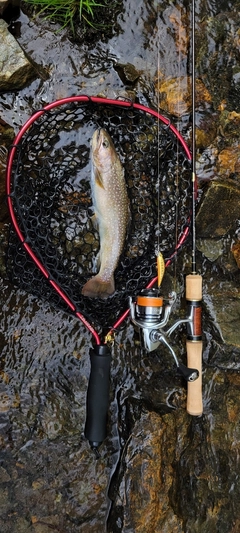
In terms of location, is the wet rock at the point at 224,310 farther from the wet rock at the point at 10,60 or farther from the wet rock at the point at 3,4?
the wet rock at the point at 3,4

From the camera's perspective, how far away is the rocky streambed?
2.96m

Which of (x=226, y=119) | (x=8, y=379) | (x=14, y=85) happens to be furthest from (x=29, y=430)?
(x=226, y=119)

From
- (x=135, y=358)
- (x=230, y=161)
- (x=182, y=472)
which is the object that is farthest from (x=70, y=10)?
(x=182, y=472)

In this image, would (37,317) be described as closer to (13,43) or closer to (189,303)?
(189,303)

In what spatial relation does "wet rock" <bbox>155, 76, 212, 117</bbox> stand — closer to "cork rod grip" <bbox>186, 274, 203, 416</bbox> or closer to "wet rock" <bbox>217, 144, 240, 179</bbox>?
"wet rock" <bbox>217, 144, 240, 179</bbox>

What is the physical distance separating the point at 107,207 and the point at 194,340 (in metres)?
0.99

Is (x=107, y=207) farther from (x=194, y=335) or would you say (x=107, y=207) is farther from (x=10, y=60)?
(x=10, y=60)

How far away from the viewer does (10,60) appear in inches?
114

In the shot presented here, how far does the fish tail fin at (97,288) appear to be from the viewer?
288cm

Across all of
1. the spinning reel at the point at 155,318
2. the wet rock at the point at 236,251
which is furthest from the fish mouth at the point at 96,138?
the wet rock at the point at 236,251

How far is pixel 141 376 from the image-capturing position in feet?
10.5

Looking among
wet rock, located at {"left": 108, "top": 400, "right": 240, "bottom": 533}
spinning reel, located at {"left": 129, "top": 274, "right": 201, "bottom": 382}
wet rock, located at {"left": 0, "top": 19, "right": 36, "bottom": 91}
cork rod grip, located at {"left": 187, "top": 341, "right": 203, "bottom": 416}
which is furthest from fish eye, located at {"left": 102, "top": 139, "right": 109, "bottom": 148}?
wet rock, located at {"left": 108, "top": 400, "right": 240, "bottom": 533}

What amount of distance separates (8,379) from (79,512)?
98 centimetres

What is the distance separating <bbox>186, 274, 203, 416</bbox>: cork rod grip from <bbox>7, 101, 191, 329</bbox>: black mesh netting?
0.27m
